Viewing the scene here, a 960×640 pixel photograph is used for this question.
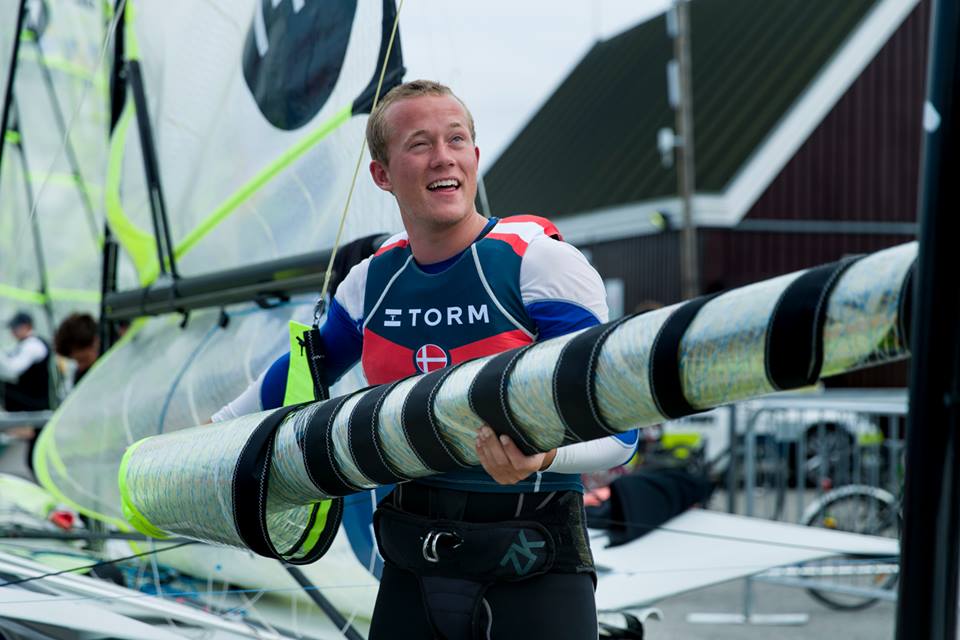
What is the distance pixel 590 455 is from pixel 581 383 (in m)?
0.41

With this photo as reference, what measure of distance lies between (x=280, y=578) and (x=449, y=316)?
0.96 metres

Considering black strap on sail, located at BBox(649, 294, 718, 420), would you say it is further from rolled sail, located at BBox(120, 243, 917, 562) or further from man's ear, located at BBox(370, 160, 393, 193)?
man's ear, located at BBox(370, 160, 393, 193)

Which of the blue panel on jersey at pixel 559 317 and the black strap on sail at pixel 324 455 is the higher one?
the blue panel on jersey at pixel 559 317

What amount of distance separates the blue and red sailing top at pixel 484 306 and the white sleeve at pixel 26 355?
6558mm

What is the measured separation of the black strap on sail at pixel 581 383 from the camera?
1.13 meters

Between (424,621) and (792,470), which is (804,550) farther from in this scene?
(792,470)

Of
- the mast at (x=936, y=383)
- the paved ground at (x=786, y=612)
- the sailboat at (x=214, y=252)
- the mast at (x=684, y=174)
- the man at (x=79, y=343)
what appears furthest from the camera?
the mast at (x=684, y=174)

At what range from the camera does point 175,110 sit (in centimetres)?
321

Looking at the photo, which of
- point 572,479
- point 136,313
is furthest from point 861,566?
point 572,479

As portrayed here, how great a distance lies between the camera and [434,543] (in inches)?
64.7

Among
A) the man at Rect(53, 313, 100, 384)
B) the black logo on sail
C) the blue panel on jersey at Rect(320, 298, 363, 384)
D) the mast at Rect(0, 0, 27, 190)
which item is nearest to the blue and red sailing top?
the blue panel on jersey at Rect(320, 298, 363, 384)

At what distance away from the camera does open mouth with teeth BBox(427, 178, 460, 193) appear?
166 centimetres

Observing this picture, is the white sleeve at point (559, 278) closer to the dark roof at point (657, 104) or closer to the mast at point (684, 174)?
the mast at point (684, 174)

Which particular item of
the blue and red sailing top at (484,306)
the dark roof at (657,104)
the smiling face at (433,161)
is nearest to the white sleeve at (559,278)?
the blue and red sailing top at (484,306)
